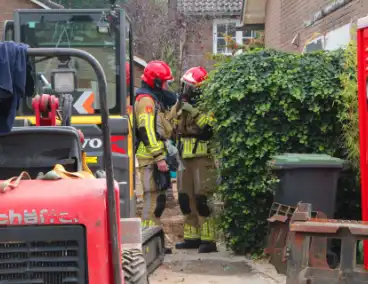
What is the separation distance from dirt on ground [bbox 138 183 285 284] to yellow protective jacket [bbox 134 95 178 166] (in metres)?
1.20

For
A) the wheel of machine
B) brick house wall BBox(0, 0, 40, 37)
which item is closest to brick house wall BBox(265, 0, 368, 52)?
brick house wall BBox(0, 0, 40, 37)

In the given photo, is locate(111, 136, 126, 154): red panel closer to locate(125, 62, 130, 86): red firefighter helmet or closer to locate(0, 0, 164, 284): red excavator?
locate(0, 0, 164, 284): red excavator

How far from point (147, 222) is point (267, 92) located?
2158 mm

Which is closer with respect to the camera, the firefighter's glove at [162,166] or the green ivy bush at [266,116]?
the green ivy bush at [266,116]

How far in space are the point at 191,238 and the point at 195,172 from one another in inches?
32.5

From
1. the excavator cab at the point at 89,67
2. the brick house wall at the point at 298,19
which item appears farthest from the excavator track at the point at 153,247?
the brick house wall at the point at 298,19

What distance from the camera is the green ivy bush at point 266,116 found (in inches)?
294

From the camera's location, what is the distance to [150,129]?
785cm

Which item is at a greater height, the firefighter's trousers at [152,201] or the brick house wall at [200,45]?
the brick house wall at [200,45]

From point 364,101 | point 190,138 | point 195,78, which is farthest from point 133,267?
point 195,78

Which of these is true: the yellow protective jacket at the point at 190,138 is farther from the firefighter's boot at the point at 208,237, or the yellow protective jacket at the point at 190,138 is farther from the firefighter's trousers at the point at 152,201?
the firefighter's boot at the point at 208,237

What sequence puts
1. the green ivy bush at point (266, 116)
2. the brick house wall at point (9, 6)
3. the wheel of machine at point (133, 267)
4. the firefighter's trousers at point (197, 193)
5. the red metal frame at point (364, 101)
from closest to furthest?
the wheel of machine at point (133, 267)
the red metal frame at point (364, 101)
the green ivy bush at point (266, 116)
the firefighter's trousers at point (197, 193)
the brick house wall at point (9, 6)

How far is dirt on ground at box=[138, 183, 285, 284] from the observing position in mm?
6922

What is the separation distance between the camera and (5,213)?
3270 mm
